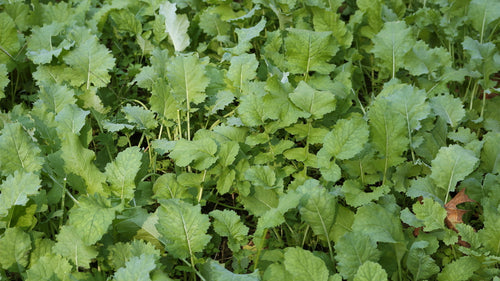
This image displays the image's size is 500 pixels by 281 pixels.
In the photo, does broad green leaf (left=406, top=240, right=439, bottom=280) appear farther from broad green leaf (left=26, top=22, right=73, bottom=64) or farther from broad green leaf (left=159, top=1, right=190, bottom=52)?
broad green leaf (left=26, top=22, right=73, bottom=64)

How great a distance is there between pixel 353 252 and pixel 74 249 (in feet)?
3.05

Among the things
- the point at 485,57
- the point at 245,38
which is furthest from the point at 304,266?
the point at 485,57

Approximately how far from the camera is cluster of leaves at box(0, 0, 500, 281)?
174 cm

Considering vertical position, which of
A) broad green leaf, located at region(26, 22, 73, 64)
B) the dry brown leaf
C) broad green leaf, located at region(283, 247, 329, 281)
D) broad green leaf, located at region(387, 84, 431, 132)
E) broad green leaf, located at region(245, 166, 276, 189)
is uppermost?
broad green leaf, located at region(26, 22, 73, 64)

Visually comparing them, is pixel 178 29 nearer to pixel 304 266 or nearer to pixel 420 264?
pixel 304 266

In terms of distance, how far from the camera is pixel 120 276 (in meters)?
1.55

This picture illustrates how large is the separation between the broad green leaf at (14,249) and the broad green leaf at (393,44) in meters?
1.78

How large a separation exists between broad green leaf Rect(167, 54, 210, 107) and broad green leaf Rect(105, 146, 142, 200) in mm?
494

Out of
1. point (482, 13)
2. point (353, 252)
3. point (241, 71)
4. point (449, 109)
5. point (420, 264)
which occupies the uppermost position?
point (482, 13)

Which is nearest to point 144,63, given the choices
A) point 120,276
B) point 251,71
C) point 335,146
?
point 251,71

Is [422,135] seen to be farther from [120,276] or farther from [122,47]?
[122,47]

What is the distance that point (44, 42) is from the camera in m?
2.63

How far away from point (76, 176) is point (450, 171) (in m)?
1.42

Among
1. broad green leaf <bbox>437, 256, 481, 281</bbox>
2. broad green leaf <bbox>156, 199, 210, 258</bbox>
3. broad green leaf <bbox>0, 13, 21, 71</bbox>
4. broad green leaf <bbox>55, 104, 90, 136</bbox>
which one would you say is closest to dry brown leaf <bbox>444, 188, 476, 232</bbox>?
broad green leaf <bbox>437, 256, 481, 281</bbox>
